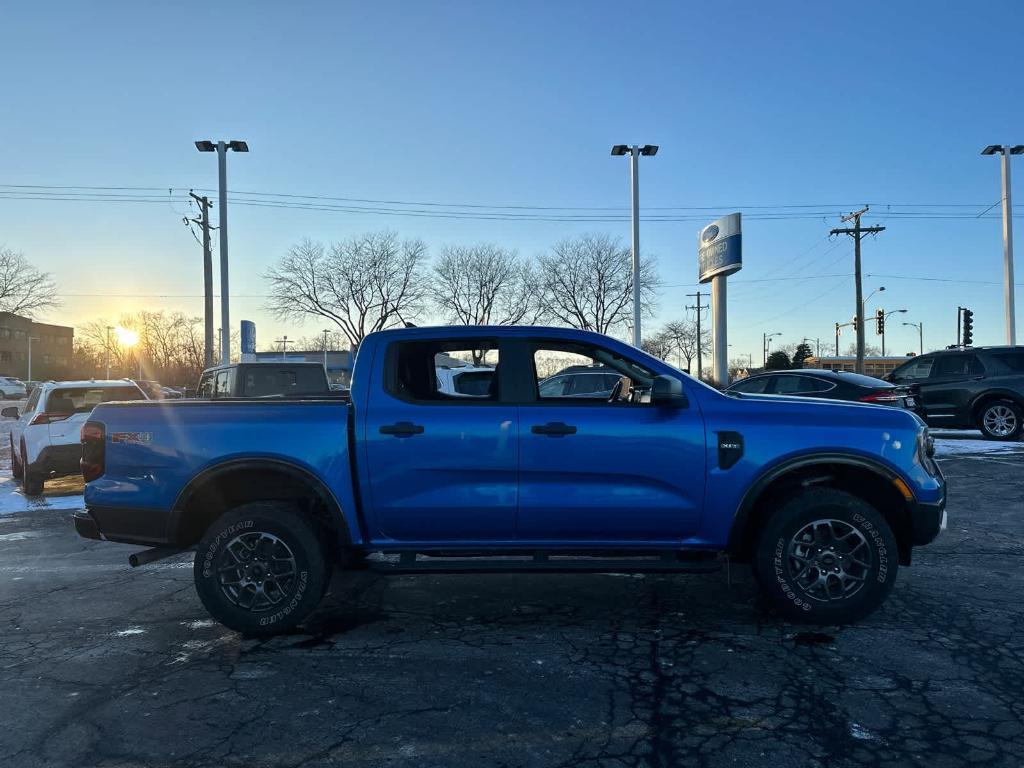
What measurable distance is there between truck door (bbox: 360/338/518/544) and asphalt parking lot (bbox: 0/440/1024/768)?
68 centimetres

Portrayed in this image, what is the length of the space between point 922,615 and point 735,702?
1.92 metres

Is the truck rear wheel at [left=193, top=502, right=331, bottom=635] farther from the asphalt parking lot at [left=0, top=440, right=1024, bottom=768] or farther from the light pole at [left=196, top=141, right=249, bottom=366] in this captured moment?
the light pole at [left=196, top=141, right=249, bottom=366]

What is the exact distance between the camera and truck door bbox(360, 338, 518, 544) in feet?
13.0

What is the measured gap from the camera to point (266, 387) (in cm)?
1180

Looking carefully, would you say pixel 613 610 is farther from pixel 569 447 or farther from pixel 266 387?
pixel 266 387

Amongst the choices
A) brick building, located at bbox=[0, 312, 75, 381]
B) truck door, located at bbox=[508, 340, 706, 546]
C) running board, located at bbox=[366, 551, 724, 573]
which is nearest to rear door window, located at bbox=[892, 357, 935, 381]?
running board, located at bbox=[366, 551, 724, 573]

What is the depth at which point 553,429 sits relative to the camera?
13.0 ft

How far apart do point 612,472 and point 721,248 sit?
18.2m

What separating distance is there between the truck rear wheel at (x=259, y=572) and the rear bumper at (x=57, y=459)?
6.97 meters

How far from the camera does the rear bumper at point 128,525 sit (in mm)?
4070

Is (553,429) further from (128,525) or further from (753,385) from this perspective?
(753,385)

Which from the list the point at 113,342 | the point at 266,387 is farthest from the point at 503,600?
the point at 113,342

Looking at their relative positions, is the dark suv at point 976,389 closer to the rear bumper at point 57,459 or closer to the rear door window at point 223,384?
the rear door window at point 223,384

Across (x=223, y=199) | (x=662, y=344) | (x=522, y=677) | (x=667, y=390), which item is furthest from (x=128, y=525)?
(x=662, y=344)
